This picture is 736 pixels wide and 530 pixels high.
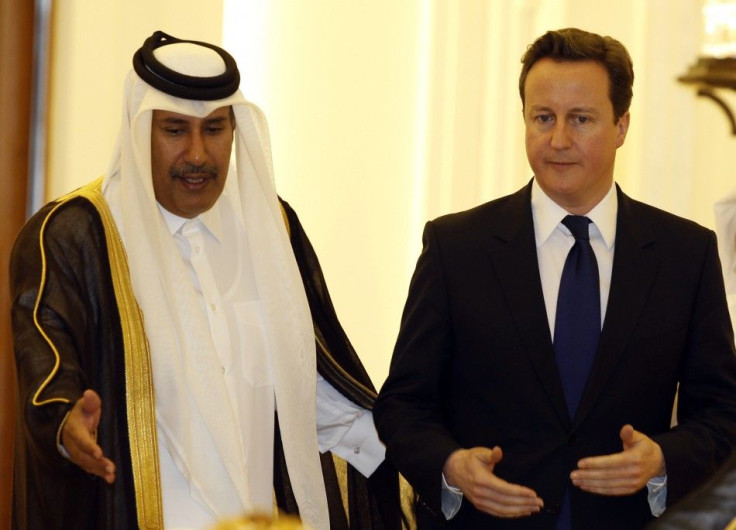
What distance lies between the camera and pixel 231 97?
11.9ft

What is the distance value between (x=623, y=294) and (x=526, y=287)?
23cm

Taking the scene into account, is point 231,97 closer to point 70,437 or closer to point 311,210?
point 70,437

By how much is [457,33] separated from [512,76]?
402 millimetres

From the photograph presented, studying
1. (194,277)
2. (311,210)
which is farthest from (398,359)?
(311,210)

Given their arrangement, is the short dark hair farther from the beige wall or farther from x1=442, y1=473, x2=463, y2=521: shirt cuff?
the beige wall

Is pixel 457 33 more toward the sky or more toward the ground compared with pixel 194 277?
more toward the sky

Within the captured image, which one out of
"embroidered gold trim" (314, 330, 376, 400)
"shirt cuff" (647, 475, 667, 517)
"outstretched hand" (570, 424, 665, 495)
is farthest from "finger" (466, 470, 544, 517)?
"embroidered gold trim" (314, 330, 376, 400)

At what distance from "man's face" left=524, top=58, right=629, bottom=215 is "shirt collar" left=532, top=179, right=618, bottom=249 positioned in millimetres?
17

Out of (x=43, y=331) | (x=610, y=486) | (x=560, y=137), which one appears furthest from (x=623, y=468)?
(x=43, y=331)

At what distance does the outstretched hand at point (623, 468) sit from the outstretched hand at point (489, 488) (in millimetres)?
115

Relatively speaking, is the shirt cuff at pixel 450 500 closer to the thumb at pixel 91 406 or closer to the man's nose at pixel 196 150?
the thumb at pixel 91 406

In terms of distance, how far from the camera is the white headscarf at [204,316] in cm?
332

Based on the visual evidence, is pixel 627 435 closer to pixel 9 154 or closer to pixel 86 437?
pixel 86 437

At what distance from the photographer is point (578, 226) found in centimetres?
310
